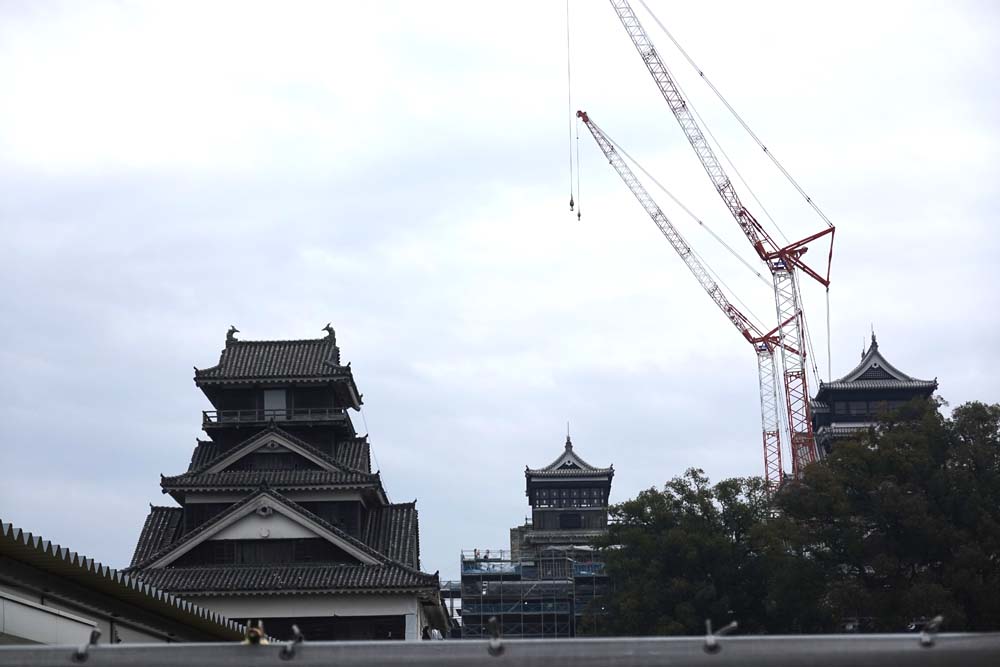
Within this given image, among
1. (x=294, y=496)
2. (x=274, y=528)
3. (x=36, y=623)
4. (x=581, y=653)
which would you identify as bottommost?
(x=581, y=653)

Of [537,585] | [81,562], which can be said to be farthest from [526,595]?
[81,562]

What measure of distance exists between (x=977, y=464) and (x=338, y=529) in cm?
2799

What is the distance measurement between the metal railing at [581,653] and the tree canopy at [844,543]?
144 ft

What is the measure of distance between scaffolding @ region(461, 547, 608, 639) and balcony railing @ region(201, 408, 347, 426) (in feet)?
121

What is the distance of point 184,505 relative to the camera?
185 ft

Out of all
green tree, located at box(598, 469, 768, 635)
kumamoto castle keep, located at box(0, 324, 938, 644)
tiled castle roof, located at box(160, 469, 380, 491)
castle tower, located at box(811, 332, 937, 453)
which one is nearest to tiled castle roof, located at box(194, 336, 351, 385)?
kumamoto castle keep, located at box(0, 324, 938, 644)

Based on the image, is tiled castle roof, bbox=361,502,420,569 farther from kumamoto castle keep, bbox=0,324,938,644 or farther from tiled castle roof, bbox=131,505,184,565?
tiled castle roof, bbox=131,505,184,565

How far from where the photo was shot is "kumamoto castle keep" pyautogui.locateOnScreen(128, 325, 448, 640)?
5194cm

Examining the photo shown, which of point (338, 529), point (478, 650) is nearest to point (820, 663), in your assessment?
point (478, 650)

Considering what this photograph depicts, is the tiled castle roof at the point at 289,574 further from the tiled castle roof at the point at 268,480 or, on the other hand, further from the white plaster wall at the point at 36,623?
the white plaster wall at the point at 36,623

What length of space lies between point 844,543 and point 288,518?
2496 centimetres

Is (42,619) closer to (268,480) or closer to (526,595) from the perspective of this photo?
(268,480)

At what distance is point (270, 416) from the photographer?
58219 millimetres

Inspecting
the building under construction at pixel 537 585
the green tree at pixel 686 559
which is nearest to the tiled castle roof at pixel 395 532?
the green tree at pixel 686 559
